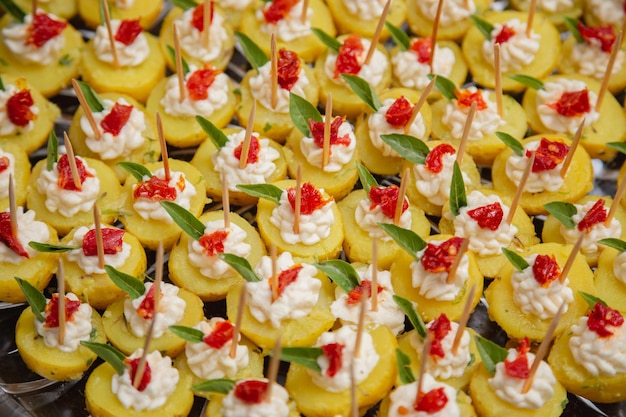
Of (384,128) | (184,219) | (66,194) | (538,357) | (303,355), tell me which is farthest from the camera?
(384,128)

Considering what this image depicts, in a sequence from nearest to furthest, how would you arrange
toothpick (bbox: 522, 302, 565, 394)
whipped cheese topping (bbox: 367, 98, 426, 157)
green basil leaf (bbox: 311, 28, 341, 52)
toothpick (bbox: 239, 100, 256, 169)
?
1. toothpick (bbox: 522, 302, 565, 394)
2. toothpick (bbox: 239, 100, 256, 169)
3. whipped cheese topping (bbox: 367, 98, 426, 157)
4. green basil leaf (bbox: 311, 28, 341, 52)

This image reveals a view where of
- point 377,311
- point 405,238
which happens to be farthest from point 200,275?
point 405,238

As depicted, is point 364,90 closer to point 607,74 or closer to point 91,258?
point 607,74

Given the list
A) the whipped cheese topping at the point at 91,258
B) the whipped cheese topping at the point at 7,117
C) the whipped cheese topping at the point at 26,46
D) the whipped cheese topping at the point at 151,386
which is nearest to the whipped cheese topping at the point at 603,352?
the whipped cheese topping at the point at 151,386

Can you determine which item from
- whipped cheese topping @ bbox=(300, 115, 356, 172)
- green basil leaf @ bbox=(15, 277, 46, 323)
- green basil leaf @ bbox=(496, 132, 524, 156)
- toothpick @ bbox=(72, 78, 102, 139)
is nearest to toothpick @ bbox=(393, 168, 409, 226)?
whipped cheese topping @ bbox=(300, 115, 356, 172)

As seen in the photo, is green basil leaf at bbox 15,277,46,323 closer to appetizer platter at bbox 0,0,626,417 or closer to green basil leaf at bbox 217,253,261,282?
appetizer platter at bbox 0,0,626,417

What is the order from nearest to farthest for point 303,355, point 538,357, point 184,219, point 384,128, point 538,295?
point 538,357, point 303,355, point 538,295, point 184,219, point 384,128

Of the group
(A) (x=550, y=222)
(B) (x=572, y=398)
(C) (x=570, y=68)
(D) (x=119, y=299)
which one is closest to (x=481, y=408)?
(B) (x=572, y=398)
